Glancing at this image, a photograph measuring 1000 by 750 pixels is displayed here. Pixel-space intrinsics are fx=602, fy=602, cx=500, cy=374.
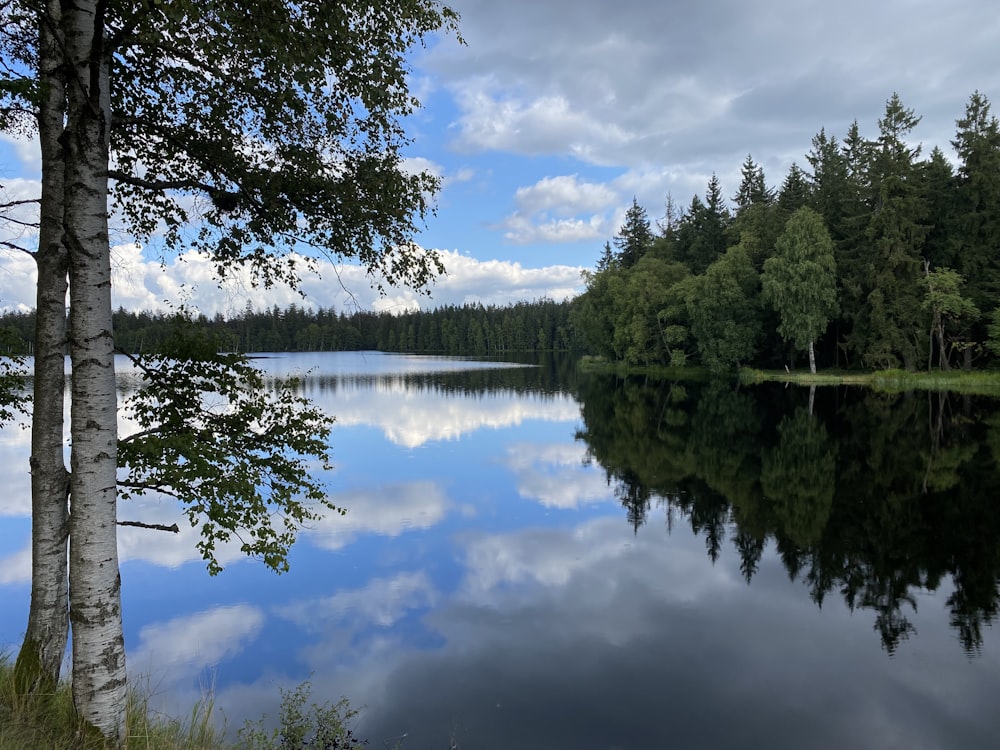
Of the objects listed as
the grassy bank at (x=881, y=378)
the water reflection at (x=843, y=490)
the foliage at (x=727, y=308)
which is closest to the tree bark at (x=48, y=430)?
the water reflection at (x=843, y=490)

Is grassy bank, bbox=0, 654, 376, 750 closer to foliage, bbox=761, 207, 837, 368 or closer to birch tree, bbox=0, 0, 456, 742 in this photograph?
birch tree, bbox=0, 0, 456, 742

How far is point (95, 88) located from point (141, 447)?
321cm

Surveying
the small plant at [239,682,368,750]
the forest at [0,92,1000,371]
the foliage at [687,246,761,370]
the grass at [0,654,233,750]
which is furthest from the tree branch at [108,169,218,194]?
the foliage at [687,246,761,370]

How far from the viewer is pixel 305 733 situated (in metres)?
7.53

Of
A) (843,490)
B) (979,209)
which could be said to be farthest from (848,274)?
(843,490)

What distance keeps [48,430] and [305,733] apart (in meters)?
4.73

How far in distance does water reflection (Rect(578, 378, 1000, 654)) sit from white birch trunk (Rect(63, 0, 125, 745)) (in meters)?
11.2

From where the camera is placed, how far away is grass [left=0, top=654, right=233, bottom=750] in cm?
497

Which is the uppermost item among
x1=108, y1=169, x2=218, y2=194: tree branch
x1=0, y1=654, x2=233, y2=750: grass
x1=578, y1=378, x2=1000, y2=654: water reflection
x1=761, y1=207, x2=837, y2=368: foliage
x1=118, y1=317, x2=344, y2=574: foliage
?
x1=761, y1=207, x2=837, y2=368: foliage

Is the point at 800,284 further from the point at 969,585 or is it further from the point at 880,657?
the point at 880,657

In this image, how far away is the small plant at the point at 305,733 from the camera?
6762mm

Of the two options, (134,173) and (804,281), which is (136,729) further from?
(804,281)

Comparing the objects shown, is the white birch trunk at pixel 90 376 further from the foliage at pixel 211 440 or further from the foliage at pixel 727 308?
the foliage at pixel 727 308

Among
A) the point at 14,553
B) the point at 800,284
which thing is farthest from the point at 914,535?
the point at 800,284
